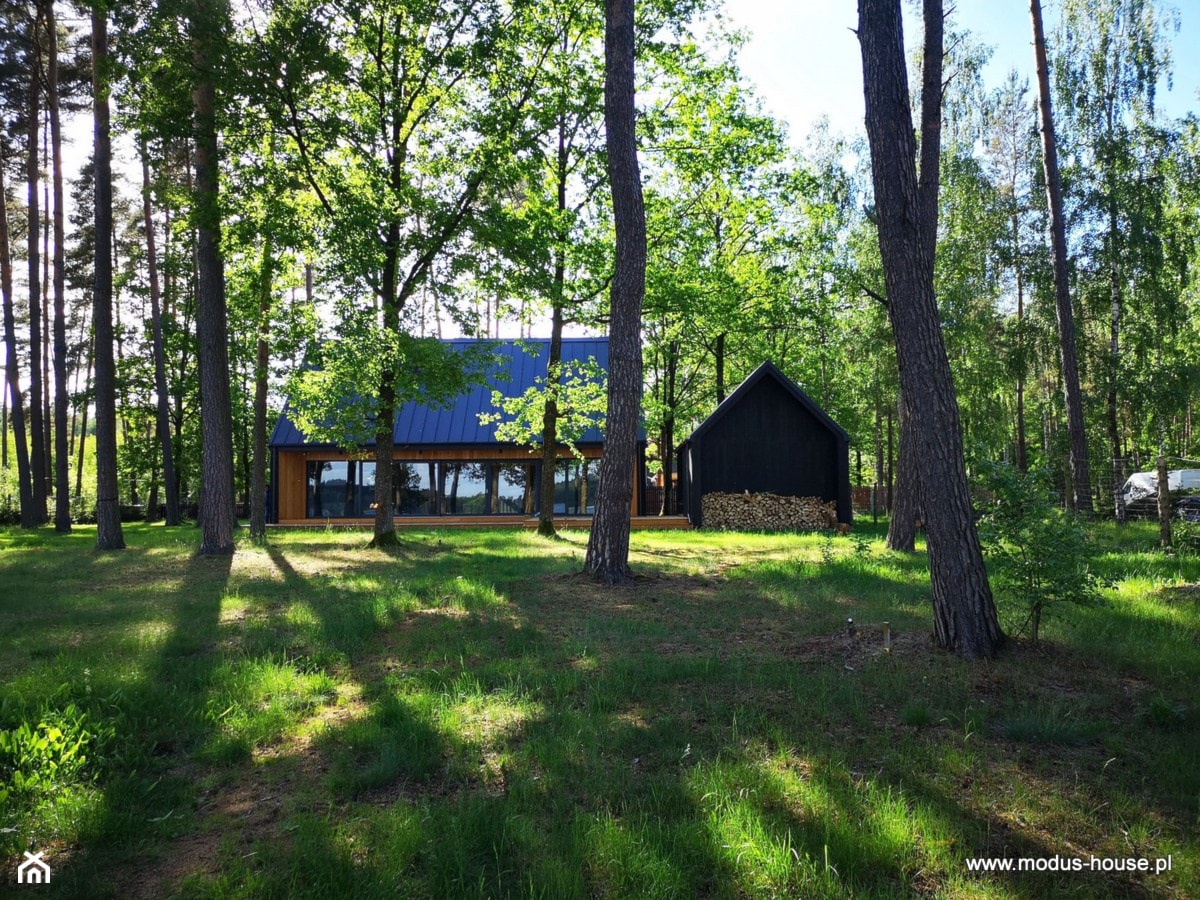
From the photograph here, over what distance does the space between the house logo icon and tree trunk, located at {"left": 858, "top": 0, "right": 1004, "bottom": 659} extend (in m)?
5.22

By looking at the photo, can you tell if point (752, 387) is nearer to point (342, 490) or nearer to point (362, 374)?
point (362, 374)

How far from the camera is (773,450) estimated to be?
67.6ft

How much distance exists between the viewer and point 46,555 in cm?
1306

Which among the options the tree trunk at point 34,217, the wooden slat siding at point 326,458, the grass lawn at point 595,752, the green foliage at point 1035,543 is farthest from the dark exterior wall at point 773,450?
the tree trunk at point 34,217

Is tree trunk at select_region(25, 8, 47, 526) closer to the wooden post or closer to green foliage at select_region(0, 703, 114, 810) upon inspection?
green foliage at select_region(0, 703, 114, 810)

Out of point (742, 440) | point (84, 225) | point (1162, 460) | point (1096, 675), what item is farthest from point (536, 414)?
point (84, 225)

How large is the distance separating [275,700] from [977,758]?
4.16 metres

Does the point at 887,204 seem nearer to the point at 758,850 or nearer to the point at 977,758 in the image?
the point at 977,758

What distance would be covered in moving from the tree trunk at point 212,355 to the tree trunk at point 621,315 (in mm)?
7139

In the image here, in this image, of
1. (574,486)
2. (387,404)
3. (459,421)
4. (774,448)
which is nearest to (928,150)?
(387,404)

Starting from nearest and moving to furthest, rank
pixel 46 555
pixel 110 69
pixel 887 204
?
pixel 887 204 → pixel 110 69 → pixel 46 555

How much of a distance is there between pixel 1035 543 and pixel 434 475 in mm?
21652

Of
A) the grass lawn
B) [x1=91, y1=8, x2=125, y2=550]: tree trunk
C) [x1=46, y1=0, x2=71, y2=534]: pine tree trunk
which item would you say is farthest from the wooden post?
[x1=46, y1=0, x2=71, y2=534]: pine tree trunk

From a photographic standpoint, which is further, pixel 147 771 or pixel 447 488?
pixel 447 488
